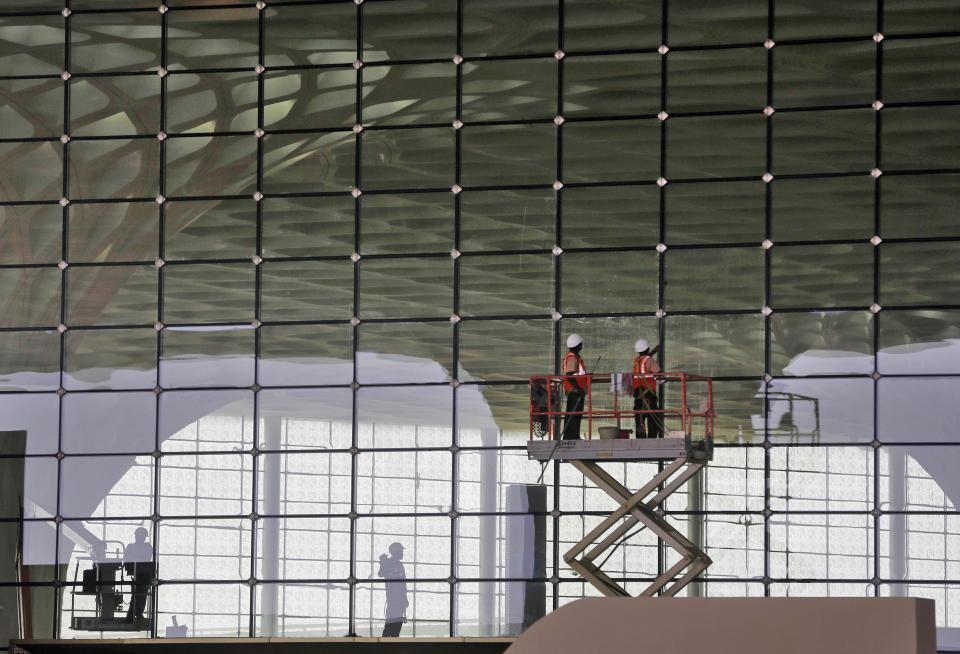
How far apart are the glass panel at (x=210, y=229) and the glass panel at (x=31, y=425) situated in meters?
2.80

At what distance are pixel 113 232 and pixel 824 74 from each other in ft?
34.5

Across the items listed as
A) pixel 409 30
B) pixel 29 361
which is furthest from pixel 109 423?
pixel 409 30

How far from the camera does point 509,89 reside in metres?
21.7

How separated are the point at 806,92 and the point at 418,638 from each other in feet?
30.4

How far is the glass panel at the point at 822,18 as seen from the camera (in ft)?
68.3

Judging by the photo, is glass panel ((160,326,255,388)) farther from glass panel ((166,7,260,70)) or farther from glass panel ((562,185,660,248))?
glass panel ((562,185,660,248))

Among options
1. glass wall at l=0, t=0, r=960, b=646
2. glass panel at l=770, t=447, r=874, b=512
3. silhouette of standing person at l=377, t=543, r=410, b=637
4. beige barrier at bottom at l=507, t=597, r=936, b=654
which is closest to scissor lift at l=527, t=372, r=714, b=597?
glass panel at l=770, t=447, r=874, b=512

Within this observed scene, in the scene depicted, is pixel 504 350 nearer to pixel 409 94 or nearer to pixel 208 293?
pixel 409 94

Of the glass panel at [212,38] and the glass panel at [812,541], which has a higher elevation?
the glass panel at [212,38]

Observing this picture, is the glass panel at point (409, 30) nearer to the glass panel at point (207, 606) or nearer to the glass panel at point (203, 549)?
the glass panel at point (203, 549)

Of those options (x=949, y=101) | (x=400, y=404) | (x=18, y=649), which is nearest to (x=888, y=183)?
(x=949, y=101)

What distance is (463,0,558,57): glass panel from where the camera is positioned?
21578mm

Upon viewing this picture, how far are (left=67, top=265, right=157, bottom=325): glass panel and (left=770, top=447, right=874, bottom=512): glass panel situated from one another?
9.24 m

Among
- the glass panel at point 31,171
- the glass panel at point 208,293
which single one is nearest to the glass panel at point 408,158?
the glass panel at point 208,293
